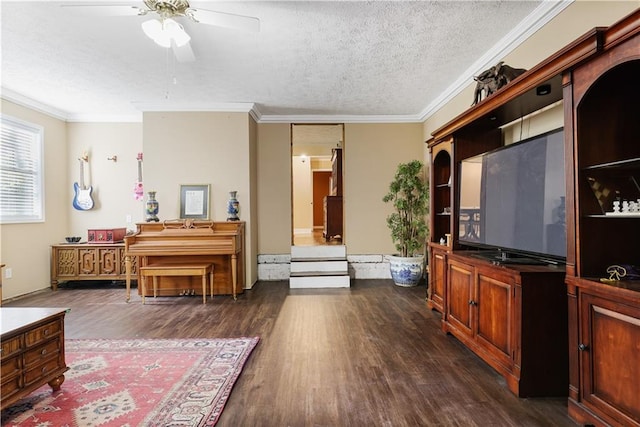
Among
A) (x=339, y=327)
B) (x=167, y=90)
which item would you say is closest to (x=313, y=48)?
(x=167, y=90)

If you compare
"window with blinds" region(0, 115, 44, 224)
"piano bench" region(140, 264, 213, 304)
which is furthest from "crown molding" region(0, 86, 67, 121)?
"piano bench" region(140, 264, 213, 304)

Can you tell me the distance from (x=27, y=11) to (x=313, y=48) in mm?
2371

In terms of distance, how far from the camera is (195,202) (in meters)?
4.96

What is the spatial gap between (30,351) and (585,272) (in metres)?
3.22

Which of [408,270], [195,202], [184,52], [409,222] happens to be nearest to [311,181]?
[409,222]

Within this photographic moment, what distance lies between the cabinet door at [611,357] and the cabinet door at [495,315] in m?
0.46

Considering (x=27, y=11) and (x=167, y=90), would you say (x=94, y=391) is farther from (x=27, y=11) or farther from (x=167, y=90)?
(x=167, y=90)

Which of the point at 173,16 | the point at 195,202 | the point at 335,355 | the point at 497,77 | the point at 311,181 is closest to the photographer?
the point at 173,16

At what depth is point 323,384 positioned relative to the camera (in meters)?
2.23

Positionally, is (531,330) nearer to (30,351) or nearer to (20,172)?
(30,351)

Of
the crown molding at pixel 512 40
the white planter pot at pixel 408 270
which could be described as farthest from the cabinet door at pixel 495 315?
the white planter pot at pixel 408 270

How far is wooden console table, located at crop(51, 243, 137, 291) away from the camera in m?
5.05

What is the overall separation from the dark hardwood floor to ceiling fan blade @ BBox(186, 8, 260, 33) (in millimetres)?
2555

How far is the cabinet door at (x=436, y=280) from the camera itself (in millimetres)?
3555
